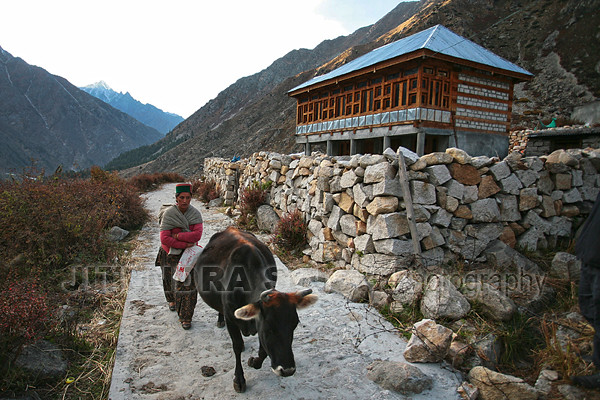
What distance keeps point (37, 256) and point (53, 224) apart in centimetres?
61

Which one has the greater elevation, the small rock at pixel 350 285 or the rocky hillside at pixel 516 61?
the rocky hillside at pixel 516 61

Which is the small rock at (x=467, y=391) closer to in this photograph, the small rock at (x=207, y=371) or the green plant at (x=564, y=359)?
the green plant at (x=564, y=359)

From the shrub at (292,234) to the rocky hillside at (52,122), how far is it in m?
93.5

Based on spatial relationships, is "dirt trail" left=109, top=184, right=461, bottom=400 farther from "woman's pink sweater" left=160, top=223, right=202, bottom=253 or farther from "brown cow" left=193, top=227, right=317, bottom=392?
"woman's pink sweater" left=160, top=223, right=202, bottom=253

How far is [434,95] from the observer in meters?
13.7

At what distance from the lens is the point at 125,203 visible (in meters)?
10.2

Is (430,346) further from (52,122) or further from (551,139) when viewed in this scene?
(52,122)

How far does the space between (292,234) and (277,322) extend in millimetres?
5228

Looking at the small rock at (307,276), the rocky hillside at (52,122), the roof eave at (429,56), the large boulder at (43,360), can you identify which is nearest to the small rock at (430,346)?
the small rock at (307,276)

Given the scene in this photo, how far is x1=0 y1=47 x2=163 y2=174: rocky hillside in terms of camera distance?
90.8 meters

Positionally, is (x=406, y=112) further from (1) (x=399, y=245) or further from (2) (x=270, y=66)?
(2) (x=270, y=66)

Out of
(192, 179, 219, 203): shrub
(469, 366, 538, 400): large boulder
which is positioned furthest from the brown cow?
(192, 179, 219, 203): shrub

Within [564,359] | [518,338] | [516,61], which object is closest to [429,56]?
[518,338]

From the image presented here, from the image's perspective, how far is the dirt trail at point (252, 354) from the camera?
3000 mm
